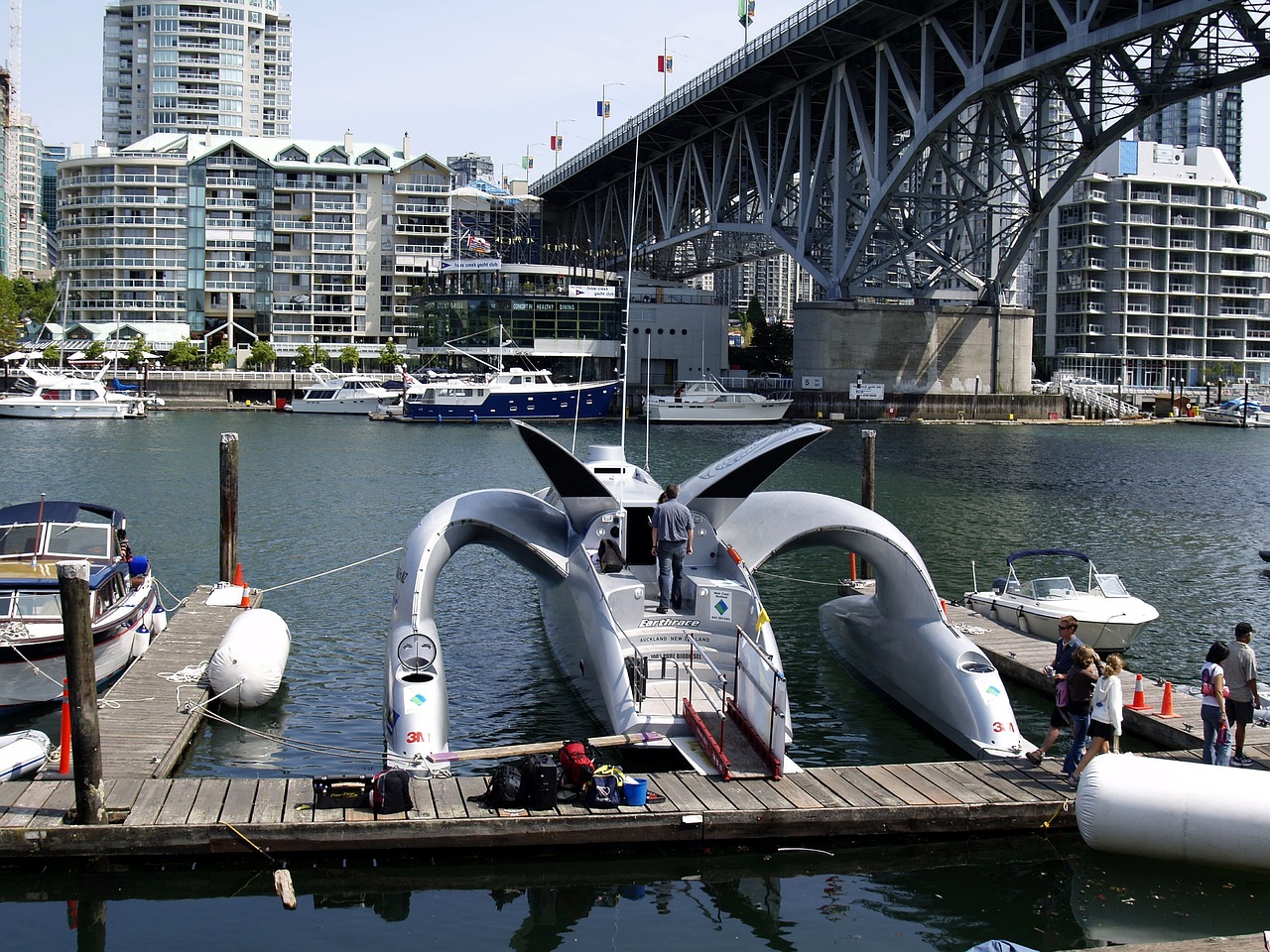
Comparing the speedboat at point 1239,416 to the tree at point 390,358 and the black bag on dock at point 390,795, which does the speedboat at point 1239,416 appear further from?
the black bag on dock at point 390,795

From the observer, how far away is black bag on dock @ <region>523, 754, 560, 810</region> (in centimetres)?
1384

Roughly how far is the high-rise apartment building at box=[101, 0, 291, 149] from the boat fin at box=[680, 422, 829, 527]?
170 metres

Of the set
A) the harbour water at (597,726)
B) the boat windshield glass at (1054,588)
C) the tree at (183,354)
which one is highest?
the tree at (183,354)

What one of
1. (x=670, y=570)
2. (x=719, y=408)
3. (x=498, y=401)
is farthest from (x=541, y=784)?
(x=498, y=401)

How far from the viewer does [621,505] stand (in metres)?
19.4

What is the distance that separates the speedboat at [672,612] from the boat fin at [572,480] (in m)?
0.02

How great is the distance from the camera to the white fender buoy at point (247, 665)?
18.5m

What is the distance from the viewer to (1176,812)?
1309 cm

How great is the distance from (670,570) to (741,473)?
6.50 ft

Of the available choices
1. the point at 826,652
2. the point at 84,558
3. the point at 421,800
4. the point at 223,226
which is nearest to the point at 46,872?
the point at 421,800

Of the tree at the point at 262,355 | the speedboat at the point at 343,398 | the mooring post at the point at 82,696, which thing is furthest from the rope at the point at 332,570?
the tree at the point at 262,355

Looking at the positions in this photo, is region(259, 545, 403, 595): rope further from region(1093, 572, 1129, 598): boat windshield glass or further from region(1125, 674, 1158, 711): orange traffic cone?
region(1125, 674, 1158, 711): orange traffic cone

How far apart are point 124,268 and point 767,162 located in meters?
62.4

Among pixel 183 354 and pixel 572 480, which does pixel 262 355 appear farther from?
pixel 572 480
